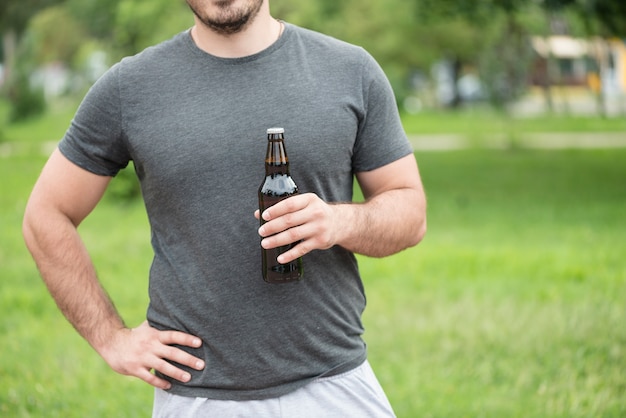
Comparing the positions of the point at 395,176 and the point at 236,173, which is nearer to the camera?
the point at 236,173

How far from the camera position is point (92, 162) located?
2.86 meters

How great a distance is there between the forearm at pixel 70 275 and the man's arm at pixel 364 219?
0.79 m

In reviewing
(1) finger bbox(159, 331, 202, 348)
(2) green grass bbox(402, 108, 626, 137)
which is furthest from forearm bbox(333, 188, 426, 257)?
(2) green grass bbox(402, 108, 626, 137)

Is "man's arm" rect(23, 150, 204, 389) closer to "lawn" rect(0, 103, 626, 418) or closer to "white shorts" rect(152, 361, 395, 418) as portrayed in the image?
"white shorts" rect(152, 361, 395, 418)

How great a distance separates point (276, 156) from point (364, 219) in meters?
0.34

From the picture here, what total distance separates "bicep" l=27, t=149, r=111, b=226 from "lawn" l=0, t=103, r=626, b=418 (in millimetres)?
3392

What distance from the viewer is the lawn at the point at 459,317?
6254 millimetres

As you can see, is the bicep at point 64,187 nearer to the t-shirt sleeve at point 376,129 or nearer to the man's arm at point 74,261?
the man's arm at point 74,261

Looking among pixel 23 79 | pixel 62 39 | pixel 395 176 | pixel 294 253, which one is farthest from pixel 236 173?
pixel 62 39

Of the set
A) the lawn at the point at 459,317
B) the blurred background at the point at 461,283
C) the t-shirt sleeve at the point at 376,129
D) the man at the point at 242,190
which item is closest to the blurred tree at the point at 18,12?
the blurred background at the point at 461,283

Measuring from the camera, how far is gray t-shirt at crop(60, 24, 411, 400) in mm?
2703

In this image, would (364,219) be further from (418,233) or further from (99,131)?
(99,131)

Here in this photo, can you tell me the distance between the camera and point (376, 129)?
9.28 ft

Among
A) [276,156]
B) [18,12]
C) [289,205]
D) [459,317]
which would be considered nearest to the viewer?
[289,205]
